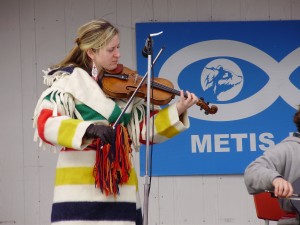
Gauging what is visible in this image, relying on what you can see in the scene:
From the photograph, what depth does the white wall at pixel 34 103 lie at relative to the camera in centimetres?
591

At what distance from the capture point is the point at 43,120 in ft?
9.91

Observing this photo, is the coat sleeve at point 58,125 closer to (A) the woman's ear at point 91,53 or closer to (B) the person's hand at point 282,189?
(A) the woman's ear at point 91,53

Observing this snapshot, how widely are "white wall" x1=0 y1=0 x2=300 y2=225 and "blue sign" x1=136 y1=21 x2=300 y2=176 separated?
0.12 m

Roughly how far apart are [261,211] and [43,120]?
190cm

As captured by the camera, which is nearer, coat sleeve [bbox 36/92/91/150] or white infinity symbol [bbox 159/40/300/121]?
coat sleeve [bbox 36/92/91/150]

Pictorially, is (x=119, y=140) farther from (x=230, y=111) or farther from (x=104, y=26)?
(x=230, y=111)

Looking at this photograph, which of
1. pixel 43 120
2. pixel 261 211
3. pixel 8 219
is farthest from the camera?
pixel 8 219

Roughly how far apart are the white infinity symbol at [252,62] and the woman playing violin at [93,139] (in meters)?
2.73

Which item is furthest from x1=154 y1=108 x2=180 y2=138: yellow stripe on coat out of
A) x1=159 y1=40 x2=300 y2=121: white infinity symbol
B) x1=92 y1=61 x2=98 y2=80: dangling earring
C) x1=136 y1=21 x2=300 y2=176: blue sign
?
x1=159 y1=40 x2=300 y2=121: white infinity symbol

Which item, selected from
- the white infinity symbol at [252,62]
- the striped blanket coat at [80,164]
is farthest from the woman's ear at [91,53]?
the white infinity symbol at [252,62]

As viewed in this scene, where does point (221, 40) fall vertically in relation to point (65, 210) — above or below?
above

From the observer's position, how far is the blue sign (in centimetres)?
586

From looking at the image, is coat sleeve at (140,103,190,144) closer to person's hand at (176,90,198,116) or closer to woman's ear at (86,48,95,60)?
person's hand at (176,90,198,116)

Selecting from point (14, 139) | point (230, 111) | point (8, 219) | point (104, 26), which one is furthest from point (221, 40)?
point (104, 26)
